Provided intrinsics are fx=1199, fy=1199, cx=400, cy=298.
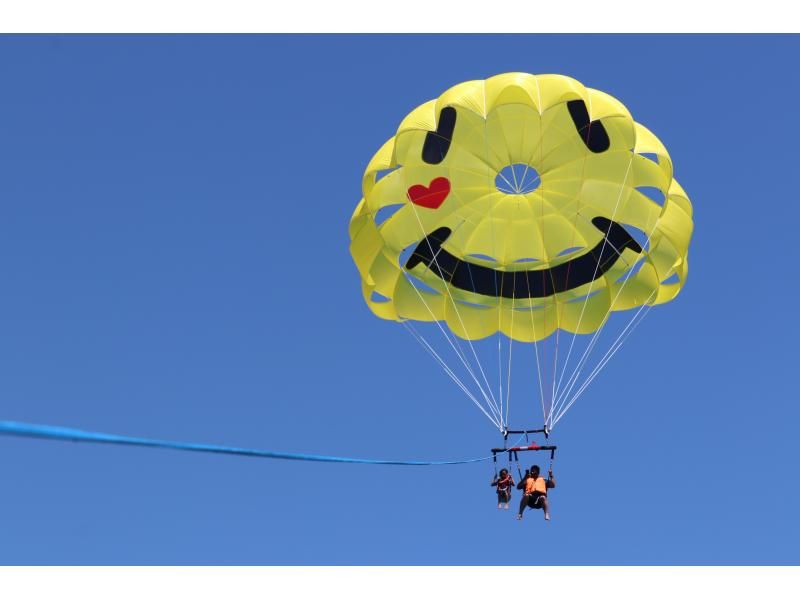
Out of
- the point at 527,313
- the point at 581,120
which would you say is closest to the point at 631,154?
the point at 581,120

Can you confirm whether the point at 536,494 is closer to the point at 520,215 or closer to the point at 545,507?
the point at 545,507

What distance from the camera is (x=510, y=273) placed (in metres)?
20.0

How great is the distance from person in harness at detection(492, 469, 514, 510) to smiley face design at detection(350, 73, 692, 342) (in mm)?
3646

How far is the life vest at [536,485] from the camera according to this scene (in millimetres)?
16797

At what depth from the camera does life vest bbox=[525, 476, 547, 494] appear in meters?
16.8

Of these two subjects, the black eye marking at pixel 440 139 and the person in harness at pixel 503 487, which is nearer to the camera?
the person in harness at pixel 503 487

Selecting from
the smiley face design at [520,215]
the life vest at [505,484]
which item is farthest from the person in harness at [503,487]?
the smiley face design at [520,215]

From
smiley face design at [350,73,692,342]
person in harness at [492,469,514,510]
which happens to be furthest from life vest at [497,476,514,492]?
smiley face design at [350,73,692,342]

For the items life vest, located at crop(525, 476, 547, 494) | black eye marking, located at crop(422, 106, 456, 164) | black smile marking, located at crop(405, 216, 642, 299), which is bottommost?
life vest, located at crop(525, 476, 547, 494)

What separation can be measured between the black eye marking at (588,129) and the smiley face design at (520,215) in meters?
0.02

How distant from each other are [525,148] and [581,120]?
96 cm

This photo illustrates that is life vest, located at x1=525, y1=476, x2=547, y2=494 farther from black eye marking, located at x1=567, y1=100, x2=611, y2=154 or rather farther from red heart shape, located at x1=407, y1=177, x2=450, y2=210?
black eye marking, located at x1=567, y1=100, x2=611, y2=154

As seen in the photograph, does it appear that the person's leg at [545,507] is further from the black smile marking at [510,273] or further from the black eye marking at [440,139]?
the black eye marking at [440,139]

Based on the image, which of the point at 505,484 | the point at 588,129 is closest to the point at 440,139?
the point at 588,129
